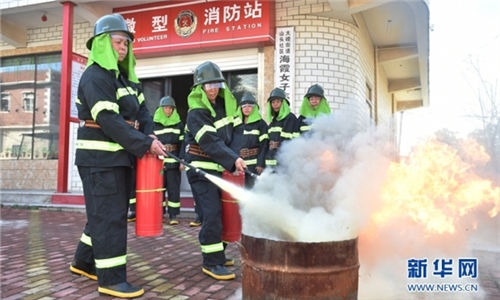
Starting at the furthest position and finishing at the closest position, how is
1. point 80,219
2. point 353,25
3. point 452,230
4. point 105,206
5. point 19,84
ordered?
point 19,84 → point 353,25 → point 80,219 → point 452,230 → point 105,206

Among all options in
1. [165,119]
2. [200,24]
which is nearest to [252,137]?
[165,119]

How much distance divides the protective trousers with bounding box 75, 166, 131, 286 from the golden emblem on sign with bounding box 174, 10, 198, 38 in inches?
274

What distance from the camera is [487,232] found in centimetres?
522

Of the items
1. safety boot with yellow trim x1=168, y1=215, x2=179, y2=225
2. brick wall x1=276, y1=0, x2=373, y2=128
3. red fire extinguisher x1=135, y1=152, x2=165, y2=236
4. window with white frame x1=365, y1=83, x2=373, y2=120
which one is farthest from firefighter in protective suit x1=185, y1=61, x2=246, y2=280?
window with white frame x1=365, y1=83, x2=373, y2=120

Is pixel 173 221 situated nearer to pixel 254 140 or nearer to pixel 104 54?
pixel 254 140

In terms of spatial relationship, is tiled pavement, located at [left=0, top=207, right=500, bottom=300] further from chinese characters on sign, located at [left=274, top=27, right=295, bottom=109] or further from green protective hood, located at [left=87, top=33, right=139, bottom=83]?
chinese characters on sign, located at [left=274, top=27, right=295, bottom=109]

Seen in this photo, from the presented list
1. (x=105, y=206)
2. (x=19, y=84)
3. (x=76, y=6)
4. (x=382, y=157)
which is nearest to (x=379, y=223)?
(x=382, y=157)

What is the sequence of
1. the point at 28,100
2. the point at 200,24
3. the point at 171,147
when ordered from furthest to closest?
the point at 28,100, the point at 200,24, the point at 171,147

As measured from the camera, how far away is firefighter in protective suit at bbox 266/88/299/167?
6398mm

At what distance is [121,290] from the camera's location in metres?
3.33

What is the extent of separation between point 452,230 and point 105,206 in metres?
3.27

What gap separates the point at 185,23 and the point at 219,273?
748 centimetres

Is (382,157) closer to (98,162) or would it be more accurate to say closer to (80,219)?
(98,162)

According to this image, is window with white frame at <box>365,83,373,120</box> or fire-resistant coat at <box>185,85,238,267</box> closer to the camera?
fire-resistant coat at <box>185,85,238,267</box>
